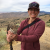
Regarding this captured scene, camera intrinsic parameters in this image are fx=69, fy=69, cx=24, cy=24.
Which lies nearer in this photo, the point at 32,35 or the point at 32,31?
the point at 32,35

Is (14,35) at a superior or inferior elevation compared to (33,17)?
inferior

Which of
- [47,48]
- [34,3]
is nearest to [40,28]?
[34,3]

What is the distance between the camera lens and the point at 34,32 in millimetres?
1099

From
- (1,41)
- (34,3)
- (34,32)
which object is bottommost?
(1,41)

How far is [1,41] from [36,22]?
3891 millimetres

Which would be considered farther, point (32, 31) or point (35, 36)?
point (32, 31)

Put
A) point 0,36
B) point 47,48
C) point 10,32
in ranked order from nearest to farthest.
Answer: point 10,32, point 47,48, point 0,36

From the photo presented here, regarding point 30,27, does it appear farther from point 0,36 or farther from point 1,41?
point 0,36

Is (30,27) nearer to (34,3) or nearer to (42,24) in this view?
(42,24)

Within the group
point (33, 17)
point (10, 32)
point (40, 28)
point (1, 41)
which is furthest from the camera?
point (1, 41)

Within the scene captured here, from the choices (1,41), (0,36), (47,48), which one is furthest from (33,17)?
(0,36)

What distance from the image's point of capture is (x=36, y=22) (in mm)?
1188

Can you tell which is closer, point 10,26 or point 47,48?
point 10,26

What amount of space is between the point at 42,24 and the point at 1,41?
13.0 feet
